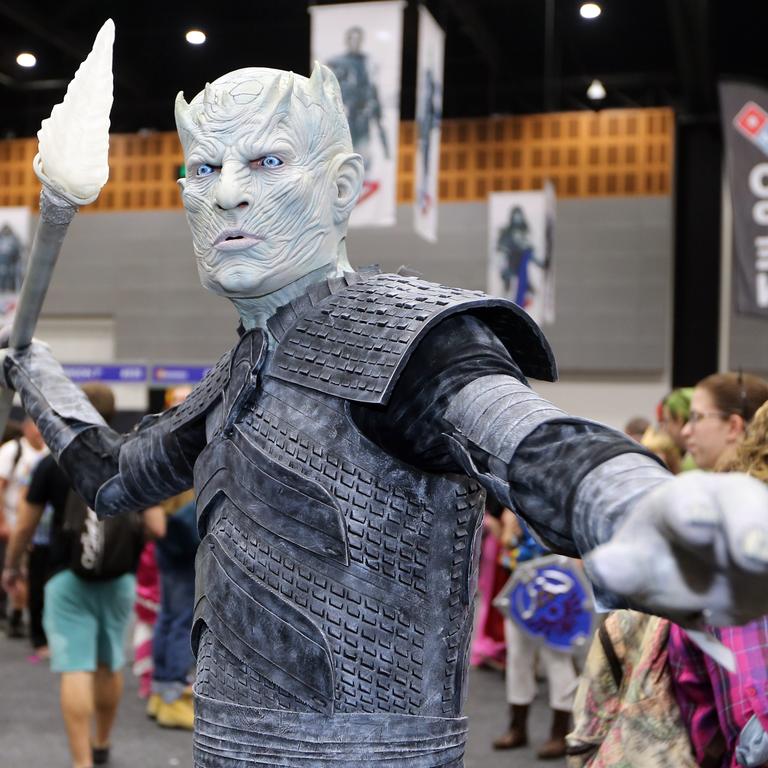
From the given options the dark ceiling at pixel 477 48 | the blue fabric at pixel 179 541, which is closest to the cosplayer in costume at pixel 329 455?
the blue fabric at pixel 179 541

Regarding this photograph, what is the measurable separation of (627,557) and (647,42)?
1387cm

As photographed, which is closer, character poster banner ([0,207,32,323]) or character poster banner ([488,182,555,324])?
character poster banner ([488,182,555,324])

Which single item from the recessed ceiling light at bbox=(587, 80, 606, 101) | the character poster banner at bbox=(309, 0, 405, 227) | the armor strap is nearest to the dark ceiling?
the recessed ceiling light at bbox=(587, 80, 606, 101)

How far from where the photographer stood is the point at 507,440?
1.22 m

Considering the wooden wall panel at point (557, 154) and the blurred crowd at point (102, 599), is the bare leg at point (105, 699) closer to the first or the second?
the blurred crowd at point (102, 599)

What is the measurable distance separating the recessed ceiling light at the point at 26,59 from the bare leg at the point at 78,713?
38.2ft

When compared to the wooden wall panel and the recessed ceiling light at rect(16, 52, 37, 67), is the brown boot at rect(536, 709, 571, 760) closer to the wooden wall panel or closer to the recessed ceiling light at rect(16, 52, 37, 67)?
the wooden wall panel

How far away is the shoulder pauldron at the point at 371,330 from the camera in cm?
145

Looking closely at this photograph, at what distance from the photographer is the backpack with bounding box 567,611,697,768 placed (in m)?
2.30

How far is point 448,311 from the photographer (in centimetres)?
144

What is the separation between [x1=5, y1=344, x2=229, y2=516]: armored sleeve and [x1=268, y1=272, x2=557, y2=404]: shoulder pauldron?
199 mm

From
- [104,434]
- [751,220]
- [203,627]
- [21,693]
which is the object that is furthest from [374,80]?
[203,627]

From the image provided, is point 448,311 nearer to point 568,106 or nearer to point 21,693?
point 21,693

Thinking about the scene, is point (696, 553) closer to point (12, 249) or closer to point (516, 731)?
point (516, 731)
